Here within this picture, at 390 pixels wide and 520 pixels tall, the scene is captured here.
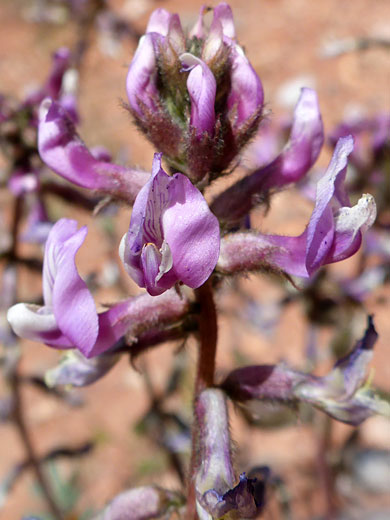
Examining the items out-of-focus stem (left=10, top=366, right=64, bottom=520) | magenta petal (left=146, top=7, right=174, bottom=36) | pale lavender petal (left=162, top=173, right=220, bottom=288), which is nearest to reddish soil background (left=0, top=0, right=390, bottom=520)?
magenta petal (left=146, top=7, right=174, bottom=36)

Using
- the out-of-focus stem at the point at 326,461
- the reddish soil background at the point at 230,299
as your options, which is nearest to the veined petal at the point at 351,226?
the reddish soil background at the point at 230,299

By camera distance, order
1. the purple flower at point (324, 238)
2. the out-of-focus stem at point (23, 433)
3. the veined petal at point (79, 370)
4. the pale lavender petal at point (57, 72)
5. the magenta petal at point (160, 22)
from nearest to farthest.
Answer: the purple flower at point (324, 238) → the magenta petal at point (160, 22) → the veined petal at point (79, 370) → the pale lavender petal at point (57, 72) → the out-of-focus stem at point (23, 433)

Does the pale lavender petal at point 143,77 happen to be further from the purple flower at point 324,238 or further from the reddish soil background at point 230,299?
the purple flower at point 324,238

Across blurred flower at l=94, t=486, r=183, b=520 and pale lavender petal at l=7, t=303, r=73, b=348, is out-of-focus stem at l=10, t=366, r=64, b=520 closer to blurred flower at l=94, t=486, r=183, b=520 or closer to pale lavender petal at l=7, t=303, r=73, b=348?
blurred flower at l=94, t=486, r=183, b=520

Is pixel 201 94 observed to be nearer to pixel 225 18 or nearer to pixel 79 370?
pixel 225 18

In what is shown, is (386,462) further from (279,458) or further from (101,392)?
(101,392)

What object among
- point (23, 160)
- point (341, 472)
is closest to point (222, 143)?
point (23, 160)

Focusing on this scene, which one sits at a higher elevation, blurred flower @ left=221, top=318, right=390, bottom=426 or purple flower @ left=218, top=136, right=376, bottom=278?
purple flower @ left=218, top=136, right=376, bottom=278
